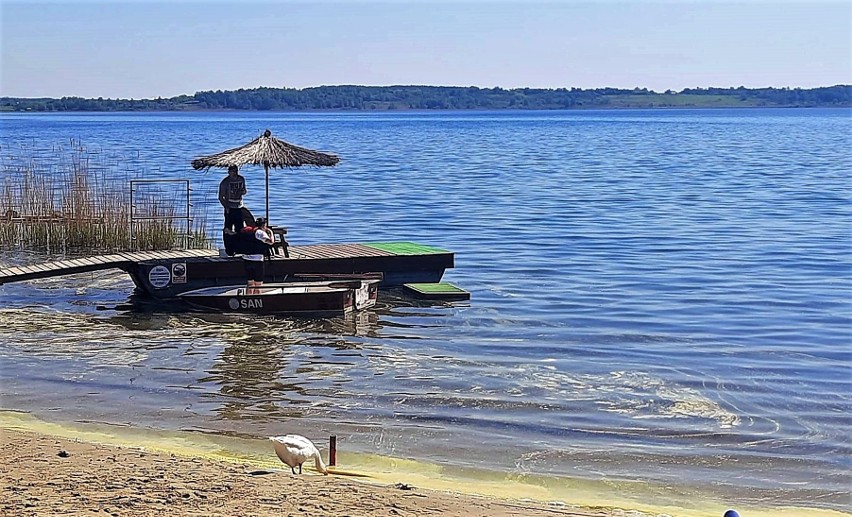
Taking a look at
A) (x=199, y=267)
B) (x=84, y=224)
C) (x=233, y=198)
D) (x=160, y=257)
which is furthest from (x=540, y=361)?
(x=84, y=224)

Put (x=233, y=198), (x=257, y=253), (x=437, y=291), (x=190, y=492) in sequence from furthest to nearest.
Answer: (x=437, y=291)
(x=257, y=253)
(x=233, y=198)
(x=190, y=492)

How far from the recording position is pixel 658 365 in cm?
1370

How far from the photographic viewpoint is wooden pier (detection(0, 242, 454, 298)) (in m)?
16.8

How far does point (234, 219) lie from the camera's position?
17.1 meters

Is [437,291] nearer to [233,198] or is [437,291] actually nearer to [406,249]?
[406,249]

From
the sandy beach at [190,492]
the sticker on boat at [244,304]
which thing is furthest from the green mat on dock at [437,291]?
the sandy beach at [190,492]

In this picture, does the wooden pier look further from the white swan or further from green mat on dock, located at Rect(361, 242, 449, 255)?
the white swan

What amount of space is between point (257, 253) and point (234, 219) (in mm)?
647

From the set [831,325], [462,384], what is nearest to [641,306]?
[831,325]

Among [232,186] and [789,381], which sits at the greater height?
[232,186]

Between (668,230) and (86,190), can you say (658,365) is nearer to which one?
(86,190)

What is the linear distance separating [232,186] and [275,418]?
639cm

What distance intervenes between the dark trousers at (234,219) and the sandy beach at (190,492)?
331 inches

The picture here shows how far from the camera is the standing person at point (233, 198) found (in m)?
16.7
